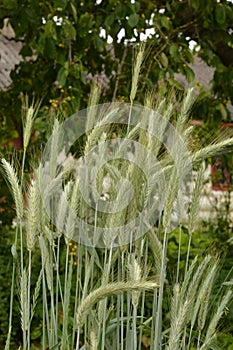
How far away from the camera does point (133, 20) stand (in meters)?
3.13

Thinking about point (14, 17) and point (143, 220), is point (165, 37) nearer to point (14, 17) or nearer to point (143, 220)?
point (14, 17)

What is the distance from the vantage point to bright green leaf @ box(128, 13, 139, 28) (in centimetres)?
312

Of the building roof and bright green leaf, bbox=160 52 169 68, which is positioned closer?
bright green leaf, bbox=160 52 169 68

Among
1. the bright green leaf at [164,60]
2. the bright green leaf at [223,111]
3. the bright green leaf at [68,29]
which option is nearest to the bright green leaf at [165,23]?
the bright green leaf at [164,60]

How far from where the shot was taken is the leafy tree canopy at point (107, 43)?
321cm

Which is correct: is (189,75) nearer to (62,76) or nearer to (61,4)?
(62,76)

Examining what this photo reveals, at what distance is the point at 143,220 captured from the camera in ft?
4.59

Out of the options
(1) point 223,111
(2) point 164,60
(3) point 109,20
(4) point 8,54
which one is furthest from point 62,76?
(4) point 8,54

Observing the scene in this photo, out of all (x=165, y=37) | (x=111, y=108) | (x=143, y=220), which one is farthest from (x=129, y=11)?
(x=143, y=220)

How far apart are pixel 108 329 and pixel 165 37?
7.31ft

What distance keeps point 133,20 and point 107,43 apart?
578 mm

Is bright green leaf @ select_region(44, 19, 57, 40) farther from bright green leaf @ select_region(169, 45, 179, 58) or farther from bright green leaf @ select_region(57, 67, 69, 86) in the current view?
bright green leaf @ select_region(169, 45, 179, 58)

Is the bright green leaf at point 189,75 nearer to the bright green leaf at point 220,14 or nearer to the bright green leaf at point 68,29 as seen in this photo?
the bright green leaf at point 220,14

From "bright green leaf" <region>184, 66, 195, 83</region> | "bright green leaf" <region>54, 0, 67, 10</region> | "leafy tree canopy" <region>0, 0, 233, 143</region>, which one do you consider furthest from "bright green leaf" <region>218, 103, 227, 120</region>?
"bright green leaf" <region>54, 0, 67, 10</region>
